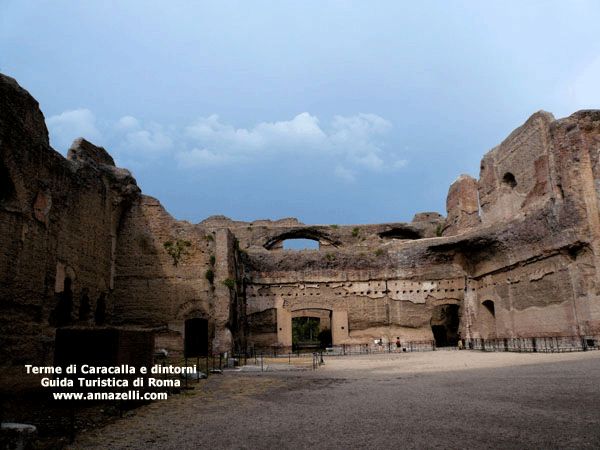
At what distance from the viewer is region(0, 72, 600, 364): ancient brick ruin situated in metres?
11.9

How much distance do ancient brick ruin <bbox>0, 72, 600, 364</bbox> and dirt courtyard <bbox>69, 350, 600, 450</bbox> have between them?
24.0 feet

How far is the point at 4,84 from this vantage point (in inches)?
440

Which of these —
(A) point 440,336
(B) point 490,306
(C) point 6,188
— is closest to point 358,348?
(B) point 490,306

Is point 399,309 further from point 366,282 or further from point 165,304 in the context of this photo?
point 165,304

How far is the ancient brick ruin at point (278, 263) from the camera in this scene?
11.9m

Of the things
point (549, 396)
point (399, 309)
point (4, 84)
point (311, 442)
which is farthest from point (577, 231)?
point (4, 84)

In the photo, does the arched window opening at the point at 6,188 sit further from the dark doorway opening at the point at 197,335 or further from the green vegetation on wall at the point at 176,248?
the dark doorway opening at the point at 197,335

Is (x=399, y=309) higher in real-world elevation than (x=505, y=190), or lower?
lower

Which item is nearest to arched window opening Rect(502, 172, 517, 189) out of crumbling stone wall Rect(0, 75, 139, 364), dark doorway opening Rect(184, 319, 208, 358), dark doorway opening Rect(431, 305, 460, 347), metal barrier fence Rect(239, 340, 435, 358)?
dark doorway opening Rect(431, 305, 460, 347)

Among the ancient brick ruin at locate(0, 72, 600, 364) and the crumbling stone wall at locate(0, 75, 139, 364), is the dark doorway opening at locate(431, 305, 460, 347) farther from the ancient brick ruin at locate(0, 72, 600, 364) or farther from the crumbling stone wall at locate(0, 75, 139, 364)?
the crumbling stone wall at locate(0, 75, 139, 364)

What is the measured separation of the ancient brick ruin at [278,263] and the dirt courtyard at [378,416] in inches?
287

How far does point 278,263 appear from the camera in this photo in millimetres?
22172

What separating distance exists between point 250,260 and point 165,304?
518 centimetres

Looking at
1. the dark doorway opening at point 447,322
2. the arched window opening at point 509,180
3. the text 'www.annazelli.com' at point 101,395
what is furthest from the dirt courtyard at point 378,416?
the dark doorway opening at point 447,322
